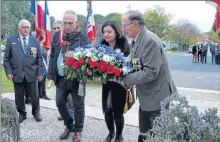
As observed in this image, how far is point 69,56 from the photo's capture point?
334 cm

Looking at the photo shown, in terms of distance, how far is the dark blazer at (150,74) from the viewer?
2.75 m

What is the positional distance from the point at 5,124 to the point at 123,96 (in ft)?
5.13

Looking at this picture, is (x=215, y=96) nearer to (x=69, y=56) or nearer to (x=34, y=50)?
(x=34, y=50)

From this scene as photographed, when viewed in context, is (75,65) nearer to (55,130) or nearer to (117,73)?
(117,73)

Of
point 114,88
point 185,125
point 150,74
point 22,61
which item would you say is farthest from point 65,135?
point 185,125

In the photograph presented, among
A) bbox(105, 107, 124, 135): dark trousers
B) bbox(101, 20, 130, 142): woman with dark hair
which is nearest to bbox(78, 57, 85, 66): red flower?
bbox(101, 20, 130, 142): woman with dark hair

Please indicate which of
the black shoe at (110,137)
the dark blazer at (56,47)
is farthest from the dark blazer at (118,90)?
the black shoe at (110,137)

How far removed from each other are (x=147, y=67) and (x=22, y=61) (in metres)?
2.95

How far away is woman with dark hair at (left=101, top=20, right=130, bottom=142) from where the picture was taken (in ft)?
12.4

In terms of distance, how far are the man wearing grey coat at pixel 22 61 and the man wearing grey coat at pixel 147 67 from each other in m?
2.65

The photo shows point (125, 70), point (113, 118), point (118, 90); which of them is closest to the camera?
point (125, 70)

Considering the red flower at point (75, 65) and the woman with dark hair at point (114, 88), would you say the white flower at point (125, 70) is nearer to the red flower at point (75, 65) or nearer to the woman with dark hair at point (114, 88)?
the red flower at point (75, 65)

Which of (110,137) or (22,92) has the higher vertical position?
(22,92)

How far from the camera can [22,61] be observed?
5.06 meters
